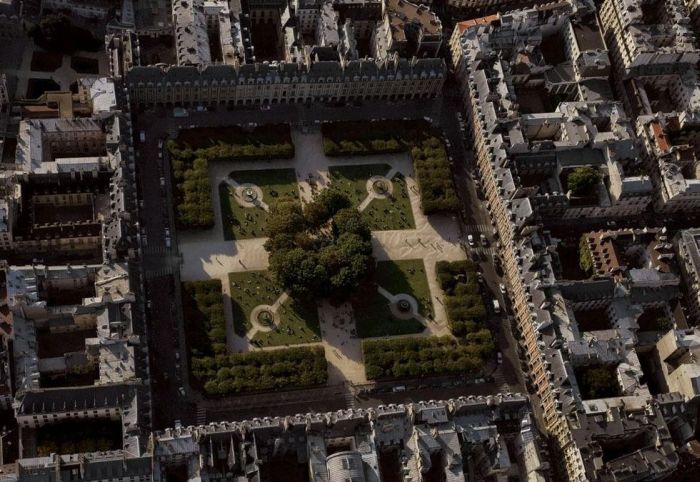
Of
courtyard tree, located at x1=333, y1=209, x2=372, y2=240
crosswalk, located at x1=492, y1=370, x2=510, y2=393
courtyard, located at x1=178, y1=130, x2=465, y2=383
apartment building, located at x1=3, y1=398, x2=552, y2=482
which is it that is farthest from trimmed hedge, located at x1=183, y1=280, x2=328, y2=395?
crosswalk, located at x1=492, y1=370, x2=510, y2=393

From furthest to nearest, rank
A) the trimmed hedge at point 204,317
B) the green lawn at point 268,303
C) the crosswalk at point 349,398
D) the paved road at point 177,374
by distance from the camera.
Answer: the green lawn at point 268,303
the crosswalk at point 349,398
the trimmed hedge at point 204,317
the paved road at point 177,374

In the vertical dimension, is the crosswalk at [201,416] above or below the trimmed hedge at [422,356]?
below

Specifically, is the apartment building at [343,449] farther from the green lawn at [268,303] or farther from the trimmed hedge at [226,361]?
the green lawn at [268,303]

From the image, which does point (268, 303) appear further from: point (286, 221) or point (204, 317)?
point (286, 221)

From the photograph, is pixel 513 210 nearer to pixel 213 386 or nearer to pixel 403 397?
pixel 403 397

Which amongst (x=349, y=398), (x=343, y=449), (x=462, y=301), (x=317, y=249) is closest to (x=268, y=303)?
(x=317, y=249)

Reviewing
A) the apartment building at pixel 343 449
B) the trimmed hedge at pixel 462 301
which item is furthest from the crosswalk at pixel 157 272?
the trimmed hedge at pixel 462 301
